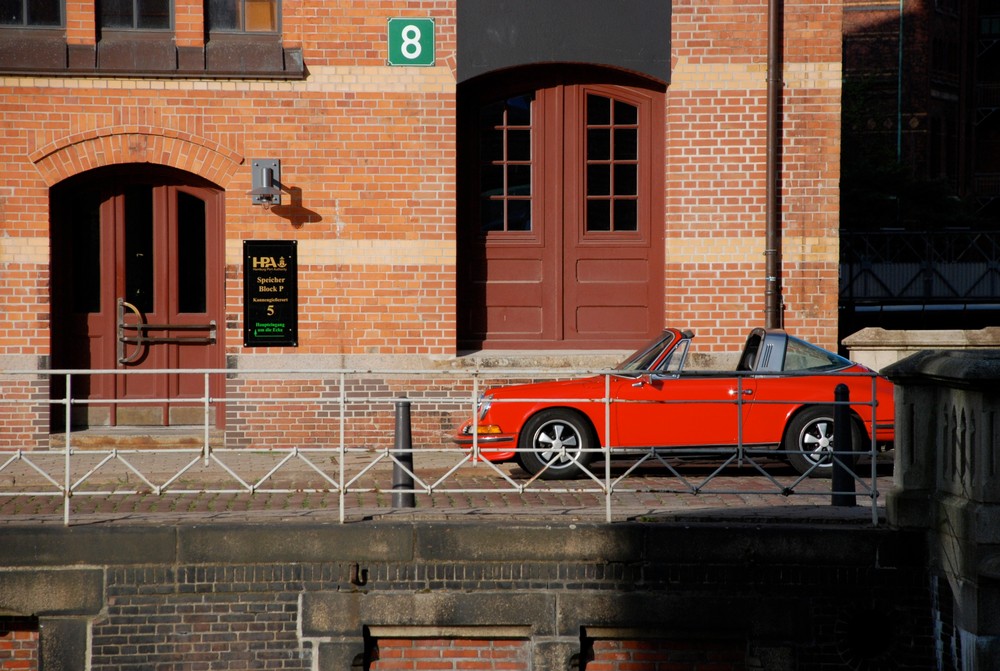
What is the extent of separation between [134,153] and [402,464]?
20.5 ft

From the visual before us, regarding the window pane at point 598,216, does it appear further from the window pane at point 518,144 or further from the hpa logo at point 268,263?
the hpa logo at point 268,263

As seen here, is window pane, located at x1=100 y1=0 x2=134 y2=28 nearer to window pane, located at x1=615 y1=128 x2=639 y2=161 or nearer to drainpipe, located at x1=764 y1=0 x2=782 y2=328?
window pane, located at x1=615 y1=128 x2=639 y2=161

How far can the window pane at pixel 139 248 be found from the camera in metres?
13.4

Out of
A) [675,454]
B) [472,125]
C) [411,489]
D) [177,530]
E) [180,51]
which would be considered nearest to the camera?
[177,530]

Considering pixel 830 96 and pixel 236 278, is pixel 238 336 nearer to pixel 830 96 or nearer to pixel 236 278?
pixel 236 278

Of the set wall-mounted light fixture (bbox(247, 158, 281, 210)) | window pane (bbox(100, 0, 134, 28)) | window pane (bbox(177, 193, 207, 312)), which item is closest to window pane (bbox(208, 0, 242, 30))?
window pane (bbox(100, 0, 134, 28))

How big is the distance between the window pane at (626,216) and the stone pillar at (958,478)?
21.3ft

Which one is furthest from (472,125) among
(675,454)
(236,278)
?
(675,454)

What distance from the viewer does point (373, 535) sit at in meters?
7.44

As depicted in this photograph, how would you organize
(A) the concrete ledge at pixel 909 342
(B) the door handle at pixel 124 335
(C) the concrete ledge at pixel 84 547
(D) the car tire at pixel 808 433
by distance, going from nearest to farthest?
(C) the concrete ledge at pixel 84 547 < (D) the car tire at pixel 808 433 < (B) the door handle at pixel 124 335 < (A) the concrete ledge at pixel 909 342

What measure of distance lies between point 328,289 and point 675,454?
457 cm

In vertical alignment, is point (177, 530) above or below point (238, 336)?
below

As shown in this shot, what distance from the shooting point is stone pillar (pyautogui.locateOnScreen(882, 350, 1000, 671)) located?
6.82 m

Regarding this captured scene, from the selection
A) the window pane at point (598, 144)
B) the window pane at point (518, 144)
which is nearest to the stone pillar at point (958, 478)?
the window pane at point (598, 144)
